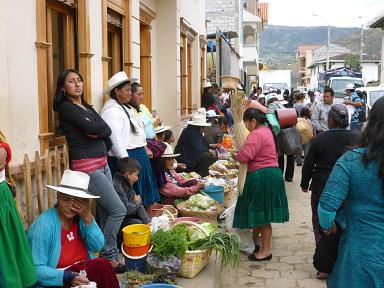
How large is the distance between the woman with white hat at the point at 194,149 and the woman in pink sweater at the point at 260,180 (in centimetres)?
254

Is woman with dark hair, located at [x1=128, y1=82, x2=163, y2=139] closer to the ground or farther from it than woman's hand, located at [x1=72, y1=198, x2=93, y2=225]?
farther from it

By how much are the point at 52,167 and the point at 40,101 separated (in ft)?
2.06

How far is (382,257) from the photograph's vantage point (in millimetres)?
2699

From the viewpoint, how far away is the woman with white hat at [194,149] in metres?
8.00

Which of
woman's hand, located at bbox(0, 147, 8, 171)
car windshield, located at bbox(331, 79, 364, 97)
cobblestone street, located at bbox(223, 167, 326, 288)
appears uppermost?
car windshield, located at bbox(331, 79, 364, 97)

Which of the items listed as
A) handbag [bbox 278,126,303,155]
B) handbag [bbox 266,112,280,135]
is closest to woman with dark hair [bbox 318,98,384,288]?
handbag [bbox 266,112,280,135]

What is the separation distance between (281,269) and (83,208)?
292 centimetres

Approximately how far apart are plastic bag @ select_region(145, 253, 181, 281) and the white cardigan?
1.16 m

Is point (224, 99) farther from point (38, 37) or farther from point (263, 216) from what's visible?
point (38, 37)

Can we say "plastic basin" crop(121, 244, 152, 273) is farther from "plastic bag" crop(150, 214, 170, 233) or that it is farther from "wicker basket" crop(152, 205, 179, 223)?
"wicker basket" crop(152, 205, 179, 223)

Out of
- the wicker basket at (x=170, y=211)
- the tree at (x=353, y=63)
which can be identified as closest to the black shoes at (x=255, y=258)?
the wicker basket at (x=170, y=211)

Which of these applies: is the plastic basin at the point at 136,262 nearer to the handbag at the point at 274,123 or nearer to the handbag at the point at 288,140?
the handbag at the point at 274,123

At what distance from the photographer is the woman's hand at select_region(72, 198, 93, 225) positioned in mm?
3310

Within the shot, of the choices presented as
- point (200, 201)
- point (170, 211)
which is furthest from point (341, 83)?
point (170, 211)
